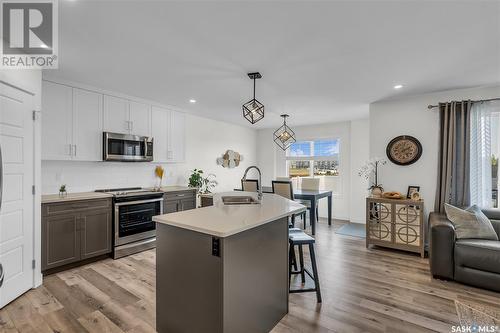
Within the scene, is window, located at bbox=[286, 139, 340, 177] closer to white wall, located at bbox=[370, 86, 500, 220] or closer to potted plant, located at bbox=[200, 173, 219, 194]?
white wall, located at bbox=[370, 86, 500, 220]

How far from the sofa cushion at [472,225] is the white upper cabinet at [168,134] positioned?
4.48m

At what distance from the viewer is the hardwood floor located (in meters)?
2.08

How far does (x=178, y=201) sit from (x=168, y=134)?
51.8 inches

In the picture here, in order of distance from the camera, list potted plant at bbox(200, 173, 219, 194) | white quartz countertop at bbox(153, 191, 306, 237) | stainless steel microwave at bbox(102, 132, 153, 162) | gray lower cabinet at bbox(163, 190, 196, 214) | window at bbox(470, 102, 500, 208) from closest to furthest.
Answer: white quartz countertop at bbox(153, 191, 306, 237)
window at bbox(470, 102, 500, 208)
stainless steel microwave at bbox(102, 132, 153, 162)
gray lower cabinet at bbox(163, 190, 196, 214)
potted plant at bbox(200, 173, 219, 194)

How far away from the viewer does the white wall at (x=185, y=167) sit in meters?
3.59

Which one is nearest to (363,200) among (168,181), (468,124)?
(468,124)

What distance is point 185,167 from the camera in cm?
538

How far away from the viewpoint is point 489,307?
2354mm

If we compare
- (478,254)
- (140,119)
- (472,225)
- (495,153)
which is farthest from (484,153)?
(140,119)

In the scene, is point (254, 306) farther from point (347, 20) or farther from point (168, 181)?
point (168, 181)

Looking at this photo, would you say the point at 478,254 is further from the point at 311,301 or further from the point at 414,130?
the point at 414,130

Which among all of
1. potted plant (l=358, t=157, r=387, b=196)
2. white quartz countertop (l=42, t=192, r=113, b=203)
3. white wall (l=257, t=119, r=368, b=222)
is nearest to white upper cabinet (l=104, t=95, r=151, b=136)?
white quartz countertop (l=42, t=192, r=113, b=203)

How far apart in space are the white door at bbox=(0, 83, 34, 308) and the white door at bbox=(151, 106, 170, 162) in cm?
200

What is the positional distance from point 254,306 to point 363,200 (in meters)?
4.75
